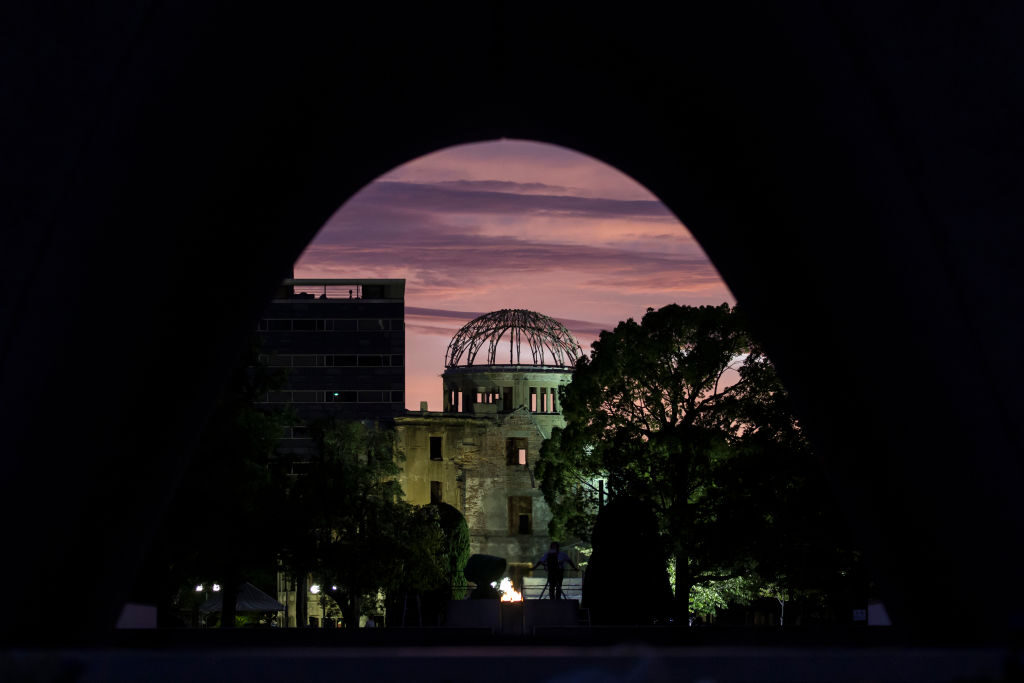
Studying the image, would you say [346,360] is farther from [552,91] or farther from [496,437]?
[552,91]

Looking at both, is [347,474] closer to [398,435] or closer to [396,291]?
[398,435]

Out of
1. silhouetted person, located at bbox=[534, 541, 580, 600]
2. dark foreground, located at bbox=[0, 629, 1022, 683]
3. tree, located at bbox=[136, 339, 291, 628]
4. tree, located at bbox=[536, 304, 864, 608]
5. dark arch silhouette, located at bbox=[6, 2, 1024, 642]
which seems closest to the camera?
dark foreground, located at bbox=[0, 629, 1022, 683]

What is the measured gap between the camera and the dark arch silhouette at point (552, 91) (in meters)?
7.84

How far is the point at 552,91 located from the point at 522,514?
61433 millimetres

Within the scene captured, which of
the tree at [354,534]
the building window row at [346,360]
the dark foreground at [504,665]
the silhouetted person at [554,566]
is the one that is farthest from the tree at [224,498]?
the building window row at [346,360]

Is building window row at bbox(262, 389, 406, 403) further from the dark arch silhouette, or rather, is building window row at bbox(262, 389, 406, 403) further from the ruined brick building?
the dark arch silhouette

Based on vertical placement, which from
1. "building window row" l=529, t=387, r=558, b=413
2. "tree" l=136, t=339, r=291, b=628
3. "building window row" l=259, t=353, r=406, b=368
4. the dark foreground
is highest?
"building window row" l=259, t=353, r=406, b=368

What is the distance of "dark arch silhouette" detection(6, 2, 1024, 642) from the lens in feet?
25.7

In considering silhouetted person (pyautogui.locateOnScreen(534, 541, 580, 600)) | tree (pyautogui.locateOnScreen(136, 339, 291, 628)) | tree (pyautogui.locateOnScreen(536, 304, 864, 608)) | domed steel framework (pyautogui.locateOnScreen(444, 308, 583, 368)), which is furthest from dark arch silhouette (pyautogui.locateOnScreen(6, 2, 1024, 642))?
domed steel framework (pyautogui.locateOnScreen(444, 308, 583, 368))

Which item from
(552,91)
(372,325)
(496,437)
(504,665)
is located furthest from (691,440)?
(372,325)

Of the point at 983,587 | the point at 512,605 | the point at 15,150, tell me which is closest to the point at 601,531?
the point at 512,605

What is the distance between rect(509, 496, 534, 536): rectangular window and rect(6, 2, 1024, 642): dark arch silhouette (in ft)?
199

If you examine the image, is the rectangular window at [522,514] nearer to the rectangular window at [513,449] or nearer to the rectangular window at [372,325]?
the rectangular window at [513,449]

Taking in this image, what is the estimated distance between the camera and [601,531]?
24.5 meters
